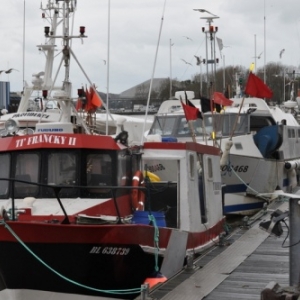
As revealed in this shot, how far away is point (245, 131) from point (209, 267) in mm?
11112

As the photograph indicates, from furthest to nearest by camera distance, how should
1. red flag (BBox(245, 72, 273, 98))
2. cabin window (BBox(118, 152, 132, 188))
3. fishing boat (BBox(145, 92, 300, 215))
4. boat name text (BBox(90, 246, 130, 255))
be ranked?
fishing boat (BBox(145, 92, 300, 215)), red flag (BBox(245, 72, 273, 98)), cabin window (BBox(118, 152, 132, 188)), boat name text (BBox(90, 246, 130, 255))

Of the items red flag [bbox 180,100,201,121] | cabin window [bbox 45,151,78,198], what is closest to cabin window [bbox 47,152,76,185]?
cabin window [bbox 45,151,78,198]

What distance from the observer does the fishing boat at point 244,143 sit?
70.2ft

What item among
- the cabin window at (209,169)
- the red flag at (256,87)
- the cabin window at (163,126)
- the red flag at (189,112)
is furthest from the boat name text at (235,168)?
the cabin window at (209,169)

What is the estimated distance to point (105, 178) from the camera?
11.2 metres

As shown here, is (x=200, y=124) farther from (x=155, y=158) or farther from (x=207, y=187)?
(x=155, y=158)

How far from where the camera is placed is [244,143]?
71.7 feet

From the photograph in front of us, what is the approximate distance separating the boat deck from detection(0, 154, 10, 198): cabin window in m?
2.71

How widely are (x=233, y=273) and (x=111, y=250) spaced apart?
200 cm

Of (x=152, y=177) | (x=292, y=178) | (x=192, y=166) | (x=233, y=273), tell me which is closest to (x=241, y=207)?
(x=292, y=178)

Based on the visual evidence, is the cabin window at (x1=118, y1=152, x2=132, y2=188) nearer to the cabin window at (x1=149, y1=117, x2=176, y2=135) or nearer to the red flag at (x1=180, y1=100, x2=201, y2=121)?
the red flag at (x1=180, y1=100, x2=201, y2=121)

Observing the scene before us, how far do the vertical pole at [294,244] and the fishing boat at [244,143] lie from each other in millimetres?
10956

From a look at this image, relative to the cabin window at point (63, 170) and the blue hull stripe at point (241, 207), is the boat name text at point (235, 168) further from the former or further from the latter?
the cabin window at point (63, 170)

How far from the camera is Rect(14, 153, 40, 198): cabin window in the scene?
11125mm
